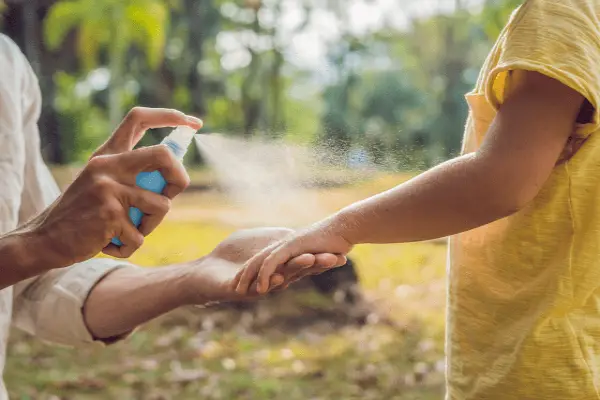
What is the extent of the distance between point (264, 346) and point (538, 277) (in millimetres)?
1380

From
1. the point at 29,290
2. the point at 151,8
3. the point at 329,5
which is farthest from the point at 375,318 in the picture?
the point at 29,290

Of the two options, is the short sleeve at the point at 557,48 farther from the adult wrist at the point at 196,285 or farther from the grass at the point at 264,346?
the grass at the point at 264,346

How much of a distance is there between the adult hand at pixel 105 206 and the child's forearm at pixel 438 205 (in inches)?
5.7

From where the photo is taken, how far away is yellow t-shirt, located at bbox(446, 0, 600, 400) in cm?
56

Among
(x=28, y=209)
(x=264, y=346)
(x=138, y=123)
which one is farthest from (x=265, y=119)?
(x=138, y=123)

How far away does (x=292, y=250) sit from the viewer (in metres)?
0.57

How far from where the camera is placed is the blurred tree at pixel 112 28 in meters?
1.87

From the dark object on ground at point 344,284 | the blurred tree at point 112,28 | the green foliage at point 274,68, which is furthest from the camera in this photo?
the dark object on ground at point 344,284

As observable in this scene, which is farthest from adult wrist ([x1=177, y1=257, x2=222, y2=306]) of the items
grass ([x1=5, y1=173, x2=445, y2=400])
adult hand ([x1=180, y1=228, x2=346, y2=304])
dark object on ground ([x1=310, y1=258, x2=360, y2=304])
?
dark object on ground ([x1=310, y1=258, x2=360, y2=304])

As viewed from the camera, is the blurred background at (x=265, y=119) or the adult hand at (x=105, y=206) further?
the blurred background at (x=265, y=119)

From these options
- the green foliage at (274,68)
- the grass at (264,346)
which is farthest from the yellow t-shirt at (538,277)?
the grass at (264,346)

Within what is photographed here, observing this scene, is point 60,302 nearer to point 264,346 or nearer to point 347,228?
point 347,228

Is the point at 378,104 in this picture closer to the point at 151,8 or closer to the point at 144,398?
the point at 151,8

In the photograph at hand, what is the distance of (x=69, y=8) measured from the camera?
6.19 ft
